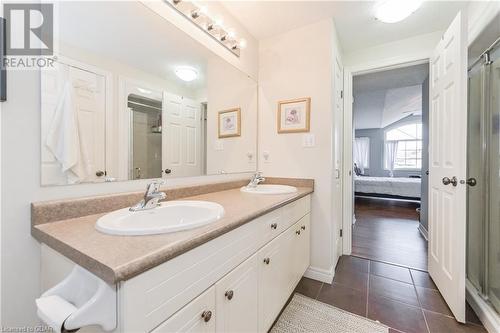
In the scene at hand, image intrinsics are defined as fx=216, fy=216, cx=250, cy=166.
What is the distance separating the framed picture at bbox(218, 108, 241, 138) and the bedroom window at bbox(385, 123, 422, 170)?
24.4ft

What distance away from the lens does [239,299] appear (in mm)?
928

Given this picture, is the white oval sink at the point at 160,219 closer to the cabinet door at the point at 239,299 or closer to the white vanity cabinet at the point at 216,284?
the white vanity cabinet at the point at 216,284

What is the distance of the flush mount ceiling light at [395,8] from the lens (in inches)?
60.7

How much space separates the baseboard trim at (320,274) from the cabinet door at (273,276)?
0.56m

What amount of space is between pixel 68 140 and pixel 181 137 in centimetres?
66

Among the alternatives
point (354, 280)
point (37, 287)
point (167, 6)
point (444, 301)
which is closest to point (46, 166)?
point (37, 287)

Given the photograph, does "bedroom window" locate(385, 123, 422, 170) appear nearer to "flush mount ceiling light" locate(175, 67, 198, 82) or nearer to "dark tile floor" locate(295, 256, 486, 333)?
"dark tile floor" locate(295, 256, 486, 333)

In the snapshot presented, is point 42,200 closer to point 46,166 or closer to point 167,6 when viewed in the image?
point 46,166

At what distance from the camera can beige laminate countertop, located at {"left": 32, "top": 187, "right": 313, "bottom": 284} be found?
0.50m

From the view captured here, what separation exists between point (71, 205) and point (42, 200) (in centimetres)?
9

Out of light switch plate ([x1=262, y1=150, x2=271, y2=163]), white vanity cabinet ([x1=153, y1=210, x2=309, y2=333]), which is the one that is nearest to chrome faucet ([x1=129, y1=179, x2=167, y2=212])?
white vanity cabinet ([x1=153, y1=210, x2=309, y2=333])

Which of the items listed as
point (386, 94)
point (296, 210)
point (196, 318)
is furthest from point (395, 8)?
point (386, 94)

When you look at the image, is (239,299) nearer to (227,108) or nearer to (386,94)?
(227,108)

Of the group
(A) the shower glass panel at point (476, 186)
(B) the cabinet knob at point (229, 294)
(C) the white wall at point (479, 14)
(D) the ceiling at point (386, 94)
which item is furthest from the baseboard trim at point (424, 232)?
(B) the cabinet knob at point (229, 294)
